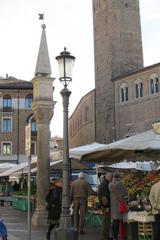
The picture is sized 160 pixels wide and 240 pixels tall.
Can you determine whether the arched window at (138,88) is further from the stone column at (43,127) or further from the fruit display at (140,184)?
the fruit display at (140,184)

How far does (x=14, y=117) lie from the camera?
2080 inches

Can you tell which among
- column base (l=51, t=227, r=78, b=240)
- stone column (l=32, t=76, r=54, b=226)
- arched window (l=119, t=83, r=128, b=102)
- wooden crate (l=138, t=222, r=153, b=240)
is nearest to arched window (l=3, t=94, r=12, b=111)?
arched window (l=119, t=83, r=128, b=102)

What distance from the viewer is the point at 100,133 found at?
64.1 m

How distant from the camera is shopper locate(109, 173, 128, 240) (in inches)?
375

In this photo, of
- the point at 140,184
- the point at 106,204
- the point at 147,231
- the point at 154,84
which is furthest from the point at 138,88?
the point at 147,231

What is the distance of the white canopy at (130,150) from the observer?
9180 millimetres

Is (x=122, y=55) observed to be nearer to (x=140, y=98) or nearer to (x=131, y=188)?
(x=140, y=98)

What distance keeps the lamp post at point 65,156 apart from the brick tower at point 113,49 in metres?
52.9

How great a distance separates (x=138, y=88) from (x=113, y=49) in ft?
21.9

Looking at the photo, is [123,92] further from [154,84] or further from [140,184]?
[140,184]

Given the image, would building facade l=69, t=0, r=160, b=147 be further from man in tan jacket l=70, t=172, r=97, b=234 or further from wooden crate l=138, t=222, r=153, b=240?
wooden crate l=138, t=222, r=153, b=240

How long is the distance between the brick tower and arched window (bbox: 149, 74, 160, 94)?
611cm

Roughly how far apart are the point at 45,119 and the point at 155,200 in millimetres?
6472

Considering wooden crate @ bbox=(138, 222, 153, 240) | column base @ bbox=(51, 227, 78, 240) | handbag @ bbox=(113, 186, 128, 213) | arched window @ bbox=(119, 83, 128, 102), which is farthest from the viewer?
arched window @ bbox=(119, 83, 128, 102)
